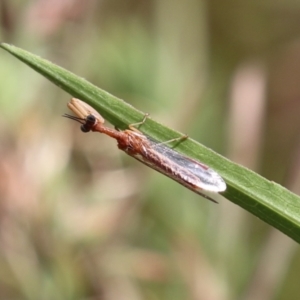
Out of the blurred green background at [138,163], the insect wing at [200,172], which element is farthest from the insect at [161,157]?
the blurred green background at [138,163]

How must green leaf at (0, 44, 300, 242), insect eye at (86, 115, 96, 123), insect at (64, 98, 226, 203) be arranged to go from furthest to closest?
insect eye at (86, 115, 96, 123), insect at (64, 98, 226, 203), green leaf at (0, 44, 300, 242)

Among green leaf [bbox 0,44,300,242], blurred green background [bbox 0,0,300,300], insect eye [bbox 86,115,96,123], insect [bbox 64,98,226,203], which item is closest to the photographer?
green leaf [bbox 0,44,300,242]

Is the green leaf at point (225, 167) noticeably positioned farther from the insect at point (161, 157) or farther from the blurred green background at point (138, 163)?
the blurred green background at point (138, 163)

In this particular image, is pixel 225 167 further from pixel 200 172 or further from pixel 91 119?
pixel 91 119

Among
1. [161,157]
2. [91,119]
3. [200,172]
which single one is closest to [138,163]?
[91,119]

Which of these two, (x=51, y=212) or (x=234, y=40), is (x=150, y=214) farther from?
(x=234, y=40)

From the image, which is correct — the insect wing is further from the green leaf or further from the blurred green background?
the blurred green background

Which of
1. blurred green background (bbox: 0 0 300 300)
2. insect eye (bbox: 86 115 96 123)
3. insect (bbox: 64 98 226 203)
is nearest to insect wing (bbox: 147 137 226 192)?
insect (bbox: 64 98 226 203)
